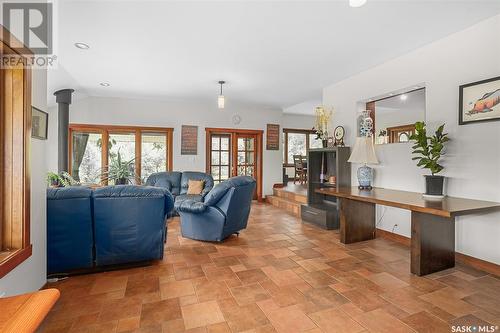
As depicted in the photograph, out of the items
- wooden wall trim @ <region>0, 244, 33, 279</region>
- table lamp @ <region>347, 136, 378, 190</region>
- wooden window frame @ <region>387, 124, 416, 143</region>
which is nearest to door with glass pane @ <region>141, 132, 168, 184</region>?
wooden wall trim @ <region>0, 244, 33, 279</region>

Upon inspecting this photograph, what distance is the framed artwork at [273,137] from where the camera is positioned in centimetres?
723

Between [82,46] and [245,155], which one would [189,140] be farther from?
[82,46]

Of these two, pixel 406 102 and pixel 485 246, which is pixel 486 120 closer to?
pixel 485 246

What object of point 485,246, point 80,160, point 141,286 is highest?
point 80,160

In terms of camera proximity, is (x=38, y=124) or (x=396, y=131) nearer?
(x=38, y=124)

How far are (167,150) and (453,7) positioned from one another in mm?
5832

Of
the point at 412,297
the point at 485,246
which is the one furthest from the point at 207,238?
→ the point at 485,246

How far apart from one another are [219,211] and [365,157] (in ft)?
7.28

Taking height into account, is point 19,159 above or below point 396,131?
below

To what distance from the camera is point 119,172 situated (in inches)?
211

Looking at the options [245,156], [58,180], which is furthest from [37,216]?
[245,156]

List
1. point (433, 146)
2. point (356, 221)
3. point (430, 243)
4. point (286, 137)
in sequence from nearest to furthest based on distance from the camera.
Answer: point (430, 243)
point (433, 146)
point (356, 221)
point (286, 137)

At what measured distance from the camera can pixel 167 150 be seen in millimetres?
6453

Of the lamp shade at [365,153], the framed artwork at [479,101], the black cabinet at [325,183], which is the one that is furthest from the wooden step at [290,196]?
the framed artwork at [479,101]
